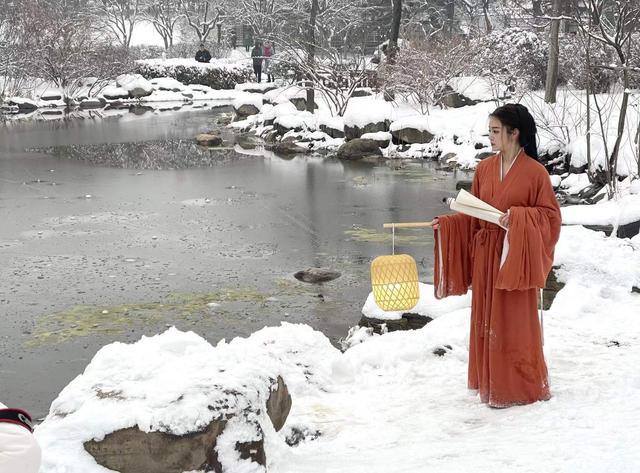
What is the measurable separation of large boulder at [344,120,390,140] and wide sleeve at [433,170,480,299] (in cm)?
1539

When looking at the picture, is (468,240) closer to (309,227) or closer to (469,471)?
(469,471)

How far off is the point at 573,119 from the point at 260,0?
34304 millimetres

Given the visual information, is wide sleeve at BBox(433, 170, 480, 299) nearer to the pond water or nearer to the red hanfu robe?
the red hanfu robe

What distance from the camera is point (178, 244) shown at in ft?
33.4

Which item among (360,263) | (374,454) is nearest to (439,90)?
(360,263)

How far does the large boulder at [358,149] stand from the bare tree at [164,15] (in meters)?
38.9

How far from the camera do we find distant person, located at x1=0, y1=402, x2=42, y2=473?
2213mm

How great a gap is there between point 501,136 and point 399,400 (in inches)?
60.8

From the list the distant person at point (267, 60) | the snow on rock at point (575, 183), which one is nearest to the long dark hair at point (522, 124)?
the snow on rock at point (575, 183)

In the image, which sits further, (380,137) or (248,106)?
(248,106)

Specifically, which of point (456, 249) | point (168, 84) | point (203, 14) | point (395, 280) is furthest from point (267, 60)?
point (456, 249)

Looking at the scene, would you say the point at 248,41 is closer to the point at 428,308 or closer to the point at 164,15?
the point at 164,15

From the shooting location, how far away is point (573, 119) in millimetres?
15945

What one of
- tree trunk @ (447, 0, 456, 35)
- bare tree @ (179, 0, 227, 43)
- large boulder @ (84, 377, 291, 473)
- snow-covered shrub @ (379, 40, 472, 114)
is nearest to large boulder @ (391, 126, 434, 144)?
snow-covered shrub @ (379, 40, 472, 114)
